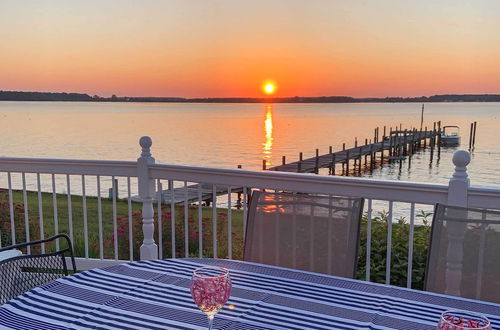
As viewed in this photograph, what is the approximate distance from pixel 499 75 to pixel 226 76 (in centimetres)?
1627

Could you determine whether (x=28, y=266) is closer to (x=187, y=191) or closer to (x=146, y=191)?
(x=146, y=191)

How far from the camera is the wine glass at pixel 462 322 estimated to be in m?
1.00

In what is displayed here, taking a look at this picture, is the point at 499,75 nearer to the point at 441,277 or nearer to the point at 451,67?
the point at 451,67

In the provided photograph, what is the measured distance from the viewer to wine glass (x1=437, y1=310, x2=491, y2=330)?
996mm

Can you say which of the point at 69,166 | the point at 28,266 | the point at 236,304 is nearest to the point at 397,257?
the point at 69,166

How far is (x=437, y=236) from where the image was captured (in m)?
1.98

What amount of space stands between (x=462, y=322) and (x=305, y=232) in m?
1.20

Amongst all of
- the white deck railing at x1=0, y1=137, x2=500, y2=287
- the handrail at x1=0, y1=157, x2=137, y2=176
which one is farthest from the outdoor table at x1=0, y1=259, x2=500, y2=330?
the handrail at x1=0, y1=157, x2=137, y2=176

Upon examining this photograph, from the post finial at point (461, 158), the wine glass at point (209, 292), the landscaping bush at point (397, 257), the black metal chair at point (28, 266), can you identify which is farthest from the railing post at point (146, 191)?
the wine glass at point (209, 292)

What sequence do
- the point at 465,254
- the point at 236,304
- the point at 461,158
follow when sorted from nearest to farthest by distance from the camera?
1. the point at 236,304
2. the point at 465,254
3. the point at 461,158

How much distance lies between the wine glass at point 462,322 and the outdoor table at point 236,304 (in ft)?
0.94

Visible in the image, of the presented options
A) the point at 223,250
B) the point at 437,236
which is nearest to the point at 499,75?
the point at 223,250

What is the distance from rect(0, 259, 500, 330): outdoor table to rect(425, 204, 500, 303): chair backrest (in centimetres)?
33

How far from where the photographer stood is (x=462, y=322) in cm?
108
